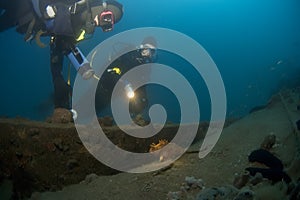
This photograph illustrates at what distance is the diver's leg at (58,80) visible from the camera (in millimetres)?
5863

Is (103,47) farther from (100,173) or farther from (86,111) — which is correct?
(100,173)

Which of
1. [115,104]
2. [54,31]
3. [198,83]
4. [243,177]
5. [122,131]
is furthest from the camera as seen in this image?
[198,83]

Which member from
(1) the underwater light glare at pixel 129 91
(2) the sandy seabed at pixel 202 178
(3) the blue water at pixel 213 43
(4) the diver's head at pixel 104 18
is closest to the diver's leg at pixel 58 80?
(4) the diver's head at pixel 104 18

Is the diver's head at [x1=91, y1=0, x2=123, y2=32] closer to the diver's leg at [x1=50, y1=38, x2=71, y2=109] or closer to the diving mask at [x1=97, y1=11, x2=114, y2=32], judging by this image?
the diving mask at [x1=97, y1=11, x2=114, y2=32]

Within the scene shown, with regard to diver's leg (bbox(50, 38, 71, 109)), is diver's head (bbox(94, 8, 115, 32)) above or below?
above

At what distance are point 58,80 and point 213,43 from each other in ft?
221

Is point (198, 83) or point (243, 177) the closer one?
point (243, 177)

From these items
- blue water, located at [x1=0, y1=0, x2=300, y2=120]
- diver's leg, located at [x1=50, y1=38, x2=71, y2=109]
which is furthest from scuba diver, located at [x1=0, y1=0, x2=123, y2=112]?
blue water, located at [x1=0, y1=0, x2=300, y2=120]

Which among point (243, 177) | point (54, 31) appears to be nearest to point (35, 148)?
point (54, 31)

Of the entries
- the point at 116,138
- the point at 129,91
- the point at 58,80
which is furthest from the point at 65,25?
the point at 116,138

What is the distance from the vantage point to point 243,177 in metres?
3.51

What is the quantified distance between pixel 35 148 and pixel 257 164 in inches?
134

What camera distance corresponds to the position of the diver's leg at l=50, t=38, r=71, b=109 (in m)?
5.86

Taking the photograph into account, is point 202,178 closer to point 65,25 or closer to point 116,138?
point 116,138
